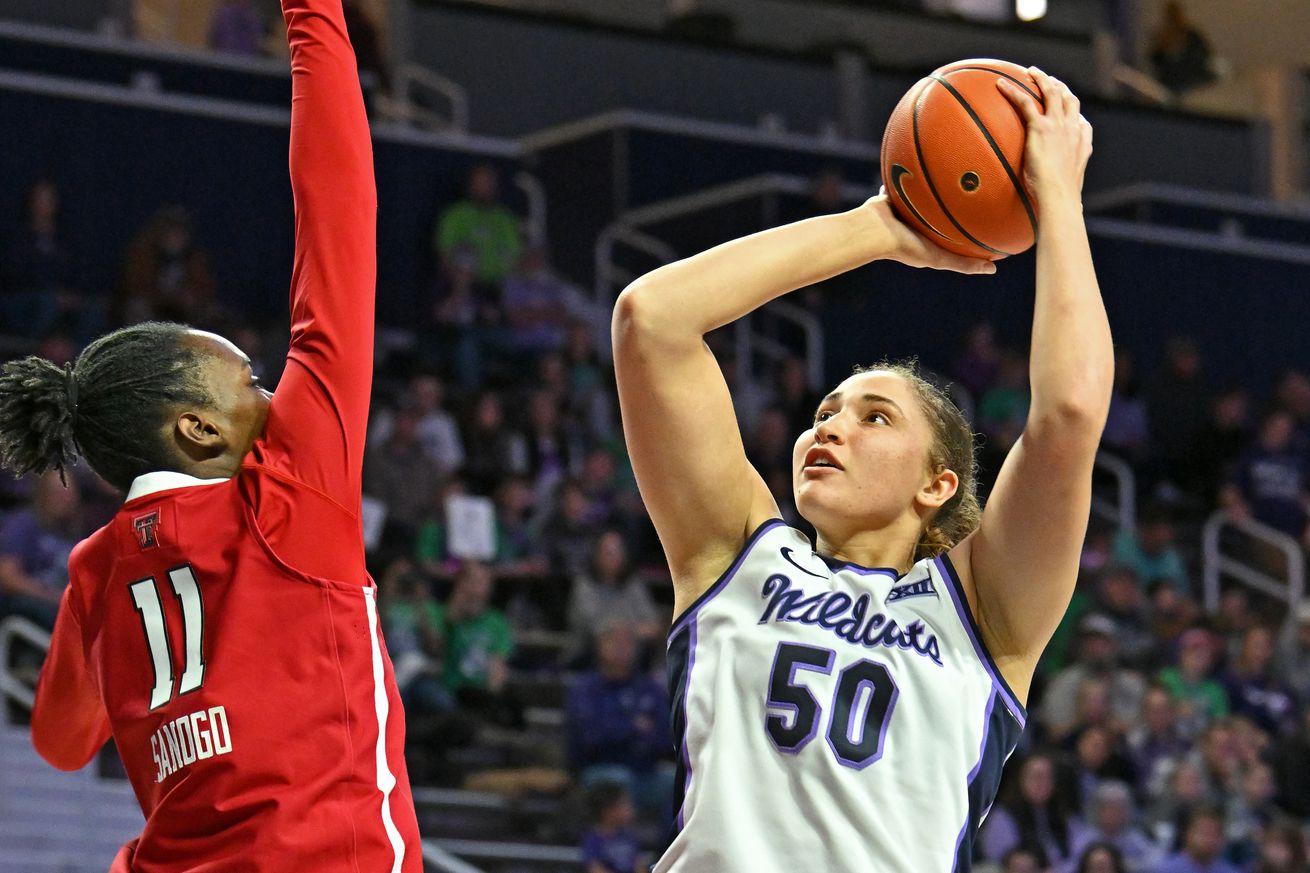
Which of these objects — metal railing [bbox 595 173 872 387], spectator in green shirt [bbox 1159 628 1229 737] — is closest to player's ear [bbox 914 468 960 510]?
spectator in green shirt [bbox 1159 628 1229 737]

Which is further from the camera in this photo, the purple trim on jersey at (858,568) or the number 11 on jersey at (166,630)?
the purple trim on jersey at (858,568)

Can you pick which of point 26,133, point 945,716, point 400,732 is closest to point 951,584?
point 945,716

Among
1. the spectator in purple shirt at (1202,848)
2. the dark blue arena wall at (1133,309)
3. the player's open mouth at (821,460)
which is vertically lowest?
the spectator in purple shirt at (1202,848)

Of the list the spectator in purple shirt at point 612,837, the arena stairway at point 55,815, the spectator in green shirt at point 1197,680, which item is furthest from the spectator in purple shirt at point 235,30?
the spectator in green shirt at point 1197,680

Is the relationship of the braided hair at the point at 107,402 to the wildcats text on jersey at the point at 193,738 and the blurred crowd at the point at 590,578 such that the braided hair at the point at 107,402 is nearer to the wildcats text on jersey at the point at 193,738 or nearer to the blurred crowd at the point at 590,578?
the wildcats text on jersey at the point at 193,738

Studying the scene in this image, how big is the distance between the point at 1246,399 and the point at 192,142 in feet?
23.8

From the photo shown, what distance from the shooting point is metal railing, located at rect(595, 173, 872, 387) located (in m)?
12.7

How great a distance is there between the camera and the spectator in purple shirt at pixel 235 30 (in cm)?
1219

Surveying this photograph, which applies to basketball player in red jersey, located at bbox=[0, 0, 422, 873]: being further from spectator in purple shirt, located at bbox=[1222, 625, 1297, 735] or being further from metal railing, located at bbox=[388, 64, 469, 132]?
metal railing, located at bbox=[388, 64, 469, 132]

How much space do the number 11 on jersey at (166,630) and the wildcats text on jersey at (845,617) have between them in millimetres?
723

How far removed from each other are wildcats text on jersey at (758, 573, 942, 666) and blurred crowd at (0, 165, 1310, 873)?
504 cm

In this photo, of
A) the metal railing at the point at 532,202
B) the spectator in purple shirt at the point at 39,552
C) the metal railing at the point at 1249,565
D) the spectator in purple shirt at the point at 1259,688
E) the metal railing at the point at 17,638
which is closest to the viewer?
the metal railing at the point at 17,638

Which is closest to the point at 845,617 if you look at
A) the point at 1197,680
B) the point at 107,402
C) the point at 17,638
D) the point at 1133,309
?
the point at 107,402

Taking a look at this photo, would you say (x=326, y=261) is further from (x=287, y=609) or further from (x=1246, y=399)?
(x=1246, y=399)
